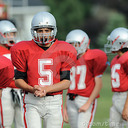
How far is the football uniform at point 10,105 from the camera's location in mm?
5824

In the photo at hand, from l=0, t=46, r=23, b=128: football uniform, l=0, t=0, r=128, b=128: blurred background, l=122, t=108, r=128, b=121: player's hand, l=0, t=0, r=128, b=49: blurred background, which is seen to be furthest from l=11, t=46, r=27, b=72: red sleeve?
l=0, t=0, r=128, b=49: blurred background

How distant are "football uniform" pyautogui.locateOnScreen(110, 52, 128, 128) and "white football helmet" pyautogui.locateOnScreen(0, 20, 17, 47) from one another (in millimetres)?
1643

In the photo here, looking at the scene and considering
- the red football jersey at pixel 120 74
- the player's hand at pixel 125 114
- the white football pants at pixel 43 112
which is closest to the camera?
the white football pants at pixel 43 112

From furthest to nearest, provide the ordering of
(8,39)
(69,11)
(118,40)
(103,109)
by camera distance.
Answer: (69,11) → (103,109) → (8,39) → (118,40)

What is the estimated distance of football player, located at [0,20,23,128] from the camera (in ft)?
19.1

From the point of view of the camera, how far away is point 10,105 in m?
5.89

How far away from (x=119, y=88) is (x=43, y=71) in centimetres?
149

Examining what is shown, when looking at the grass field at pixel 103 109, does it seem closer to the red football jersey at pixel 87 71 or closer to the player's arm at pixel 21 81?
the red football jersey at pixel 87 71

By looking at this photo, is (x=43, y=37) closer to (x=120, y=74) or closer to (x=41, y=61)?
(x=41, y=61)

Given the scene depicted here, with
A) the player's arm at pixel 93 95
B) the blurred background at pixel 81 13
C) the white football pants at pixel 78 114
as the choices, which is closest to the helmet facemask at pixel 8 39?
the white football pants at pixel 78 114

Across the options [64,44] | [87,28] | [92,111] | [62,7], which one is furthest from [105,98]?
[62,7]

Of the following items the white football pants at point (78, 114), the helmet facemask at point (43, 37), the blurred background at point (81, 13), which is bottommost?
the blurred background at point (81, 13)

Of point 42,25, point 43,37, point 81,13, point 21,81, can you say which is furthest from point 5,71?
point 81,13

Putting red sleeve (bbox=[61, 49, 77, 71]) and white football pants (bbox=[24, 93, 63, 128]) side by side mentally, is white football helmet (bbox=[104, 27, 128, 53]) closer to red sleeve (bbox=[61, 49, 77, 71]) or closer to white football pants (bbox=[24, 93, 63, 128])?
red sleeve (bbox=[61, 49, 77, 71])
